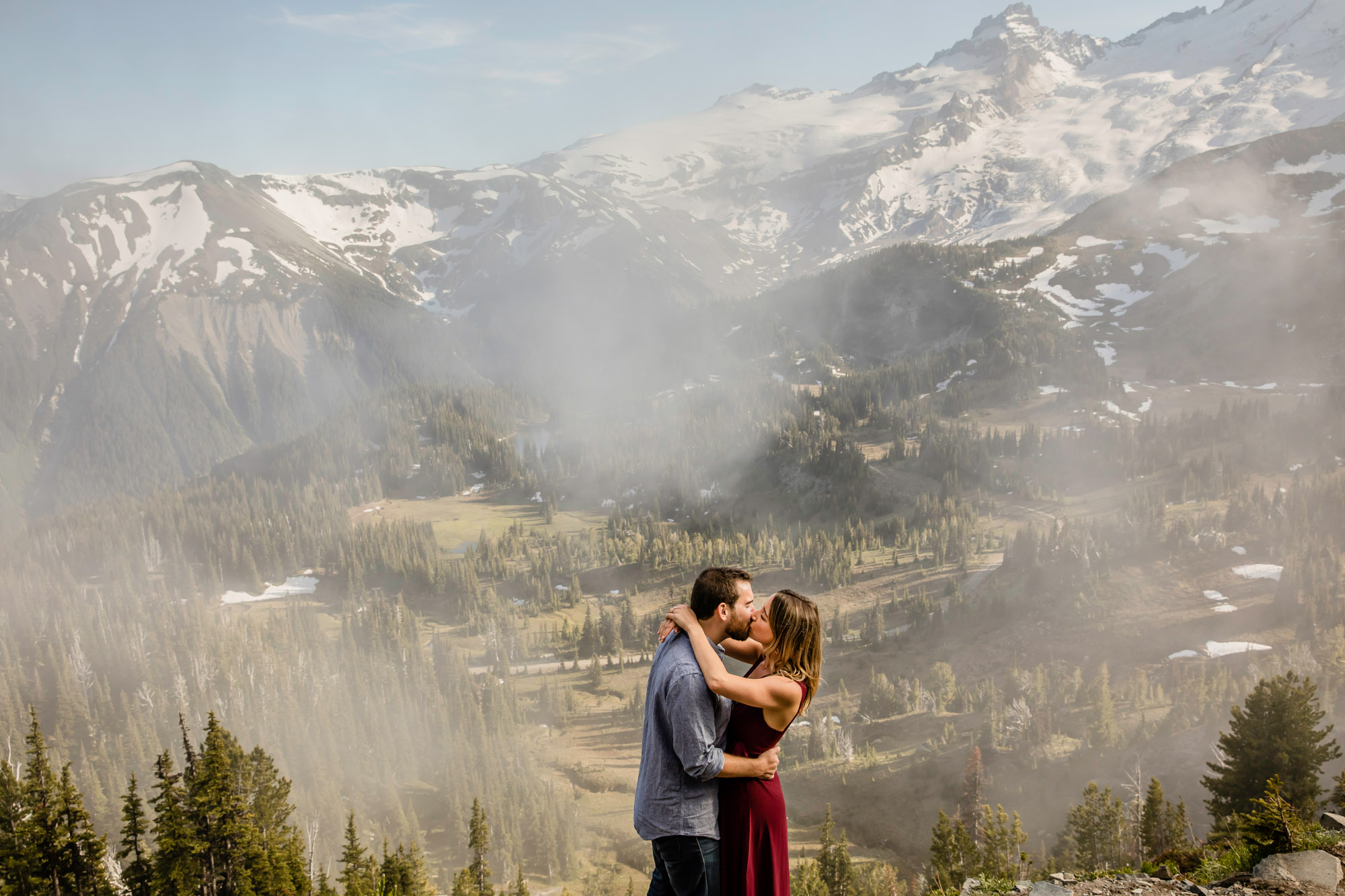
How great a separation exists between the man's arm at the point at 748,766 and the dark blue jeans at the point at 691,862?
3.29 ft

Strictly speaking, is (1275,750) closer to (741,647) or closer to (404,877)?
(741,647)

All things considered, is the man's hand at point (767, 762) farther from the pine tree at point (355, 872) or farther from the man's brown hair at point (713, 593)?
the pine tree at point (355, 872)

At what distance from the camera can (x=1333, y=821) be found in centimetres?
1627

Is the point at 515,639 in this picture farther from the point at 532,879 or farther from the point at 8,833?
the point at 8,833

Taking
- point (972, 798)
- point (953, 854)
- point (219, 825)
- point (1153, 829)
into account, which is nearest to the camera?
point (219, 825)

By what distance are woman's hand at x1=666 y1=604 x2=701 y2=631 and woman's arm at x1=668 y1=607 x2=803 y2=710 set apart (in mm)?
150

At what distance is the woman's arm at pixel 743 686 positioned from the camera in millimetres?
7773

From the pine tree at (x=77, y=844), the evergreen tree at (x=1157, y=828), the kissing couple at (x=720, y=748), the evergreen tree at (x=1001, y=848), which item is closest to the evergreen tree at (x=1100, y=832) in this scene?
the evergreen tree at (x=1157, y=828)

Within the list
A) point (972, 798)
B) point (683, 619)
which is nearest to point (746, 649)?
point (683, 619)

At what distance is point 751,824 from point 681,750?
1.35 metres

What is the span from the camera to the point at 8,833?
3716 cm

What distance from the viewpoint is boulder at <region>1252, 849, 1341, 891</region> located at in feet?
44.2

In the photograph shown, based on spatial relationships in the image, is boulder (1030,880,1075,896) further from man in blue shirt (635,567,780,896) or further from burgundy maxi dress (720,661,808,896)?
man in blue shirt (635,567,780,896)

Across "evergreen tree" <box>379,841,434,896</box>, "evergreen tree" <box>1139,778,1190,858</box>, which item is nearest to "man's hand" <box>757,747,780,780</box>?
"evergreen tree" <box>379,841,434,896</box>
